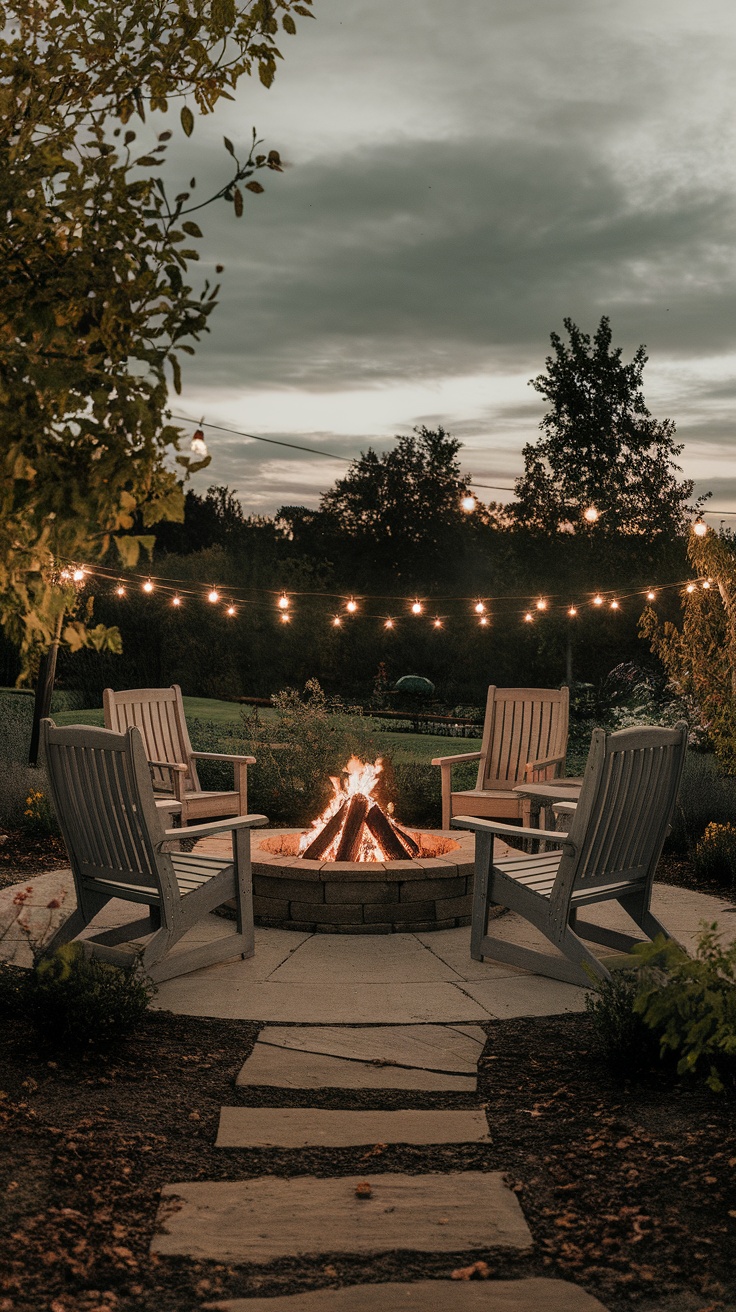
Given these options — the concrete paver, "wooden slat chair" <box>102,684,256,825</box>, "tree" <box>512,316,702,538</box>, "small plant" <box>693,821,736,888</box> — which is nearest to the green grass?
"wooden slat chair" <box>102,684,256,825</box>

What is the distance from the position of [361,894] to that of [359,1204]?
8.36 feet

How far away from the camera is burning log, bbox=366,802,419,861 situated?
221 inches

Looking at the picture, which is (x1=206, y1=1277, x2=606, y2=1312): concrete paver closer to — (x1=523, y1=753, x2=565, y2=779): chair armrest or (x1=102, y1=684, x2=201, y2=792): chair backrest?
(x1=523, y1=753, x2=565, y2=779): chair armrest

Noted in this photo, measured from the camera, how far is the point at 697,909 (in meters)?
5.67

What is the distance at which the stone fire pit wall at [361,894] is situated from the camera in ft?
16.7

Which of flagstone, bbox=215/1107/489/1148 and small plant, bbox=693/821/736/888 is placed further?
small plant, bbox=693/821/736/888

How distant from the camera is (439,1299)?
2.16 metres

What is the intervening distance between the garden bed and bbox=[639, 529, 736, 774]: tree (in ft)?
13.4

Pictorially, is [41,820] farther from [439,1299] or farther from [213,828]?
[439,1299]

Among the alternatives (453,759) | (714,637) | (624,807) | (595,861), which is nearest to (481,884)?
(595,861)

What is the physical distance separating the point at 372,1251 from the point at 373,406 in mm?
11538

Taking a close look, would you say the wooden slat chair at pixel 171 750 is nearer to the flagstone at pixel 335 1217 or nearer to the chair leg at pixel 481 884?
the chair leg at pixel 481 884

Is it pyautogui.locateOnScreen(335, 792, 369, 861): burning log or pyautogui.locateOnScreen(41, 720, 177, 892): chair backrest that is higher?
pyautogui.locateOnScreen(41, 720, 177, 892): chair backrest

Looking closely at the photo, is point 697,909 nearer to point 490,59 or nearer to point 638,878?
point 638,878
